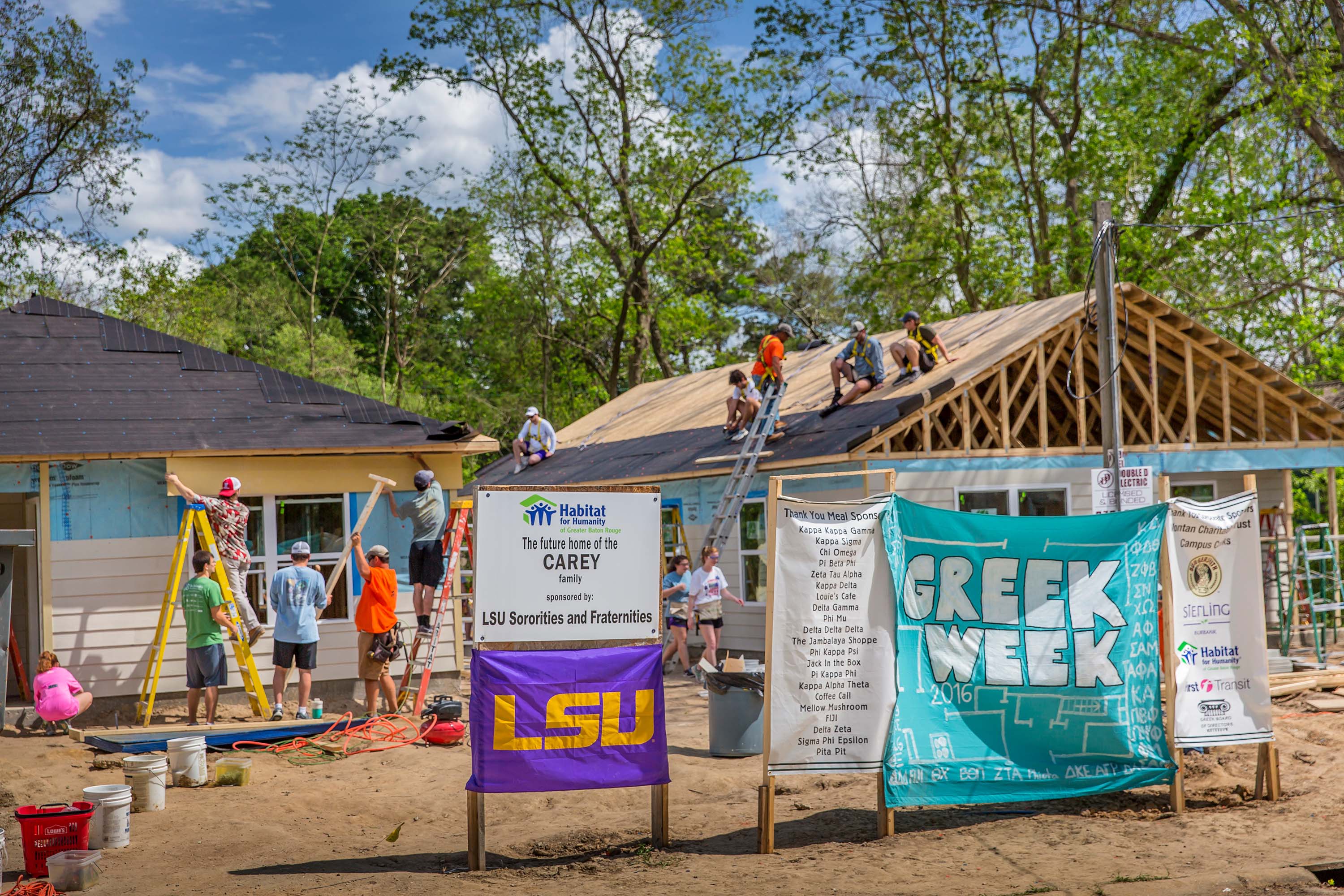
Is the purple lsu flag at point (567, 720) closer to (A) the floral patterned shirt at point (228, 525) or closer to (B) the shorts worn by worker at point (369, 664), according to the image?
(B) the shorts worn by worker at point (369, 664)

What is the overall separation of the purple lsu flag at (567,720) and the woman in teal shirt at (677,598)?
22.3ft

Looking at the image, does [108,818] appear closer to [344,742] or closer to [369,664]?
[344,742]

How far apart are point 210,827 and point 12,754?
142 inches

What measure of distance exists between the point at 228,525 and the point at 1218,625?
9.58 metres

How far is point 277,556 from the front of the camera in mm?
12625

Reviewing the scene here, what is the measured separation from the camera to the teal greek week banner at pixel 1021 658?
22.8 feet

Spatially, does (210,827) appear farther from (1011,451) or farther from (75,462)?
(1011,451)

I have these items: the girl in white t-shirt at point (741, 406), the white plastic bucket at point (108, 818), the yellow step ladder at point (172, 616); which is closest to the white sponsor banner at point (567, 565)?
the white plastic bucket at point (108, 818)

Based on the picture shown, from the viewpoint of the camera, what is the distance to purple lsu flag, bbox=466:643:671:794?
6.56 m

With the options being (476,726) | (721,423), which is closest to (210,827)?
(476,726)

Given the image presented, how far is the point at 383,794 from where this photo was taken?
8.70m

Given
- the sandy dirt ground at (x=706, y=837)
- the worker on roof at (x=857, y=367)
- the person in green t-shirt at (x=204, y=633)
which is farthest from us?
the worker on roof at (x=857, y=367)

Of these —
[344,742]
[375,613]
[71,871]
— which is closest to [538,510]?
[71,871]

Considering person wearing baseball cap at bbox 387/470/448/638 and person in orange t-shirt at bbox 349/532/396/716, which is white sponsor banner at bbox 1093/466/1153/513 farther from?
person in orange t-shirt at bbox 349/532/396/716
